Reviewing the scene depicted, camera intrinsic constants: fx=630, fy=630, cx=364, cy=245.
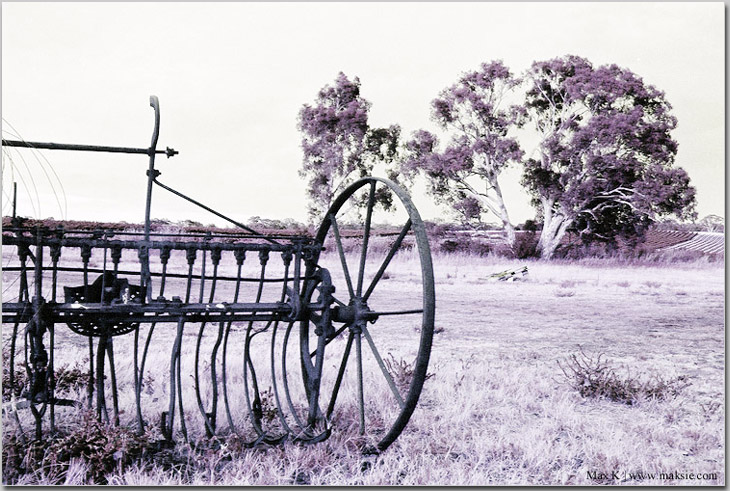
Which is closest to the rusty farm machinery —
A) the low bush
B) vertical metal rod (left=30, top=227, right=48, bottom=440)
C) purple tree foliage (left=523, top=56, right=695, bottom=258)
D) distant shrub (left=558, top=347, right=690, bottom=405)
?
vertical metal rod (left=30, top=227, right=48, bottom=440)

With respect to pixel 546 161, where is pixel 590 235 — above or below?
below

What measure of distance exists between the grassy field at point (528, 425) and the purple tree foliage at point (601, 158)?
43.0ft

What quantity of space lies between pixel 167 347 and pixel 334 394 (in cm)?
329

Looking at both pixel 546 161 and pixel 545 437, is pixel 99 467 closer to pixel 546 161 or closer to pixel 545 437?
pixel 545 437

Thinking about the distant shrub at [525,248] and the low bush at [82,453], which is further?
the distant shrub at [525,248]

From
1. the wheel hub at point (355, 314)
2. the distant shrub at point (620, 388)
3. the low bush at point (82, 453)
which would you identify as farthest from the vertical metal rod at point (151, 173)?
the distant shrub at point (620, 388)

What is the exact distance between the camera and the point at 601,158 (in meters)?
21.5

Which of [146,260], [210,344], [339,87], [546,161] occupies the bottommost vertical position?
[210,344]

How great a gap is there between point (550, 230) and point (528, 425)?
20.1 metres

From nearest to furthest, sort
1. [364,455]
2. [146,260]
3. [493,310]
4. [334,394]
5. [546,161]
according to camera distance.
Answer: [146,260] → [364,455] → [334,394] → [493,310] → [546,161]

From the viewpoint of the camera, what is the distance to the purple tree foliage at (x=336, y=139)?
78.7ft

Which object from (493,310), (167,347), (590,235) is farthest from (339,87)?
(167,347)

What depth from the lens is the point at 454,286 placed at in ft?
45.5

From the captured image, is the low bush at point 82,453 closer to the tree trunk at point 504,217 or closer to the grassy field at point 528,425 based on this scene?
the grassy field at point 528,425
